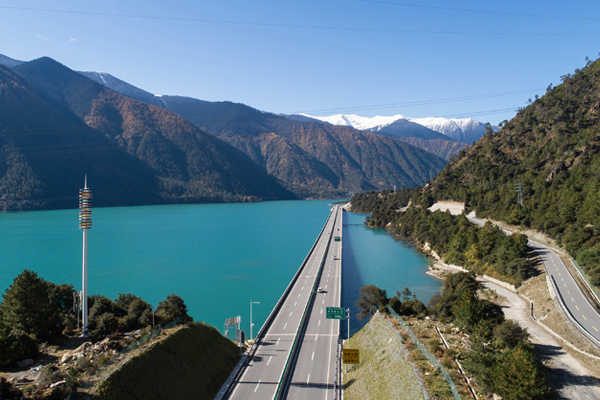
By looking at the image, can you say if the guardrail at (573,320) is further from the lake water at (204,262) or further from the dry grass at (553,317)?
the lake water at (204,262)

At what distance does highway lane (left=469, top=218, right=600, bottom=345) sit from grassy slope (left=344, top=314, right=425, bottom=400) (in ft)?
42.4

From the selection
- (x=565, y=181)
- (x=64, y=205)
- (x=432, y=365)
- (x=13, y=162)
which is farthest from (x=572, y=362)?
(x=13, y=162)

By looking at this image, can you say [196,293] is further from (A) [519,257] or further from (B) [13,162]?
(B) [13,162]

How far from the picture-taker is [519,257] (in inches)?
1586

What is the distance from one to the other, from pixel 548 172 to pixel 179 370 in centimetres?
6711

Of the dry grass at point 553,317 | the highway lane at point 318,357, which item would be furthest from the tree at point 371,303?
the dry grass at point 553,317

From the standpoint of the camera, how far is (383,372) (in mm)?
18781

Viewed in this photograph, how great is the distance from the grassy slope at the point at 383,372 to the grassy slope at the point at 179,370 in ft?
24.4

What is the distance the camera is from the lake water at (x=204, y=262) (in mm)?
43772

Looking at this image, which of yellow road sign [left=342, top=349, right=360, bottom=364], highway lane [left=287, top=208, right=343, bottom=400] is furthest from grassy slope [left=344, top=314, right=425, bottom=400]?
highway lane [left=287, top=208, right=343, bottom=400]

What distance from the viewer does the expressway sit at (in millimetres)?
19016

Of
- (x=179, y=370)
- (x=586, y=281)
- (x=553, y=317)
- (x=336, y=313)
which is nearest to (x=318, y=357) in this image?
(x=336, y=313)

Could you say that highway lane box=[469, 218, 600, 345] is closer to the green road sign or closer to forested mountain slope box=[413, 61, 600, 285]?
forested mountain slope box=[413, 61, 600, 285]

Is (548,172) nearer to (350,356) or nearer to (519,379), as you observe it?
(350,356)
